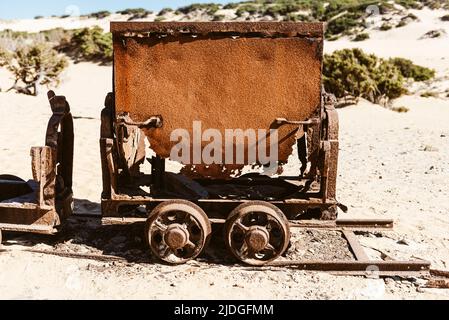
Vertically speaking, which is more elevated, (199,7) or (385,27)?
(199,7)

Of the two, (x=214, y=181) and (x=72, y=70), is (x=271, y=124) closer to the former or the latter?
(x=214, y=181)

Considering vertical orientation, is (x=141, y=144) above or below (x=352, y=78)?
below

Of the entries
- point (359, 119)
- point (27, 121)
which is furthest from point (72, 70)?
point (359, 119)

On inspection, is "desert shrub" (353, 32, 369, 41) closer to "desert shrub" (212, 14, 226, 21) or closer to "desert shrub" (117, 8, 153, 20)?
"desert shrub" (212, 14, 226, 21)

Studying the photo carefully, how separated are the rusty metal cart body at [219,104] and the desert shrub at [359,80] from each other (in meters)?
13.7

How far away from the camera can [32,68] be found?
2112 centimetres

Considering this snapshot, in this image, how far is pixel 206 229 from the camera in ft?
17.4

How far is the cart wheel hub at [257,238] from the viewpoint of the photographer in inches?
204

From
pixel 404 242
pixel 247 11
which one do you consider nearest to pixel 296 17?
pixel 247 11

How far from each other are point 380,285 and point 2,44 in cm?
2396

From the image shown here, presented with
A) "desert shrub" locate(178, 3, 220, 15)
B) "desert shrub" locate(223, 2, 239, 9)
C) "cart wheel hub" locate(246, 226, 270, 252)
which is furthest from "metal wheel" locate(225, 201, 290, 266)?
"desert shrub" locate(223, 2, 239, 9)

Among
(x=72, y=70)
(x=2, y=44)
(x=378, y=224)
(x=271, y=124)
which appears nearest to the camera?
(x=271, y=124)

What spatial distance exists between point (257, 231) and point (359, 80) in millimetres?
14614

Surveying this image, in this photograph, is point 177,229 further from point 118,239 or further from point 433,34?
point 433,34
